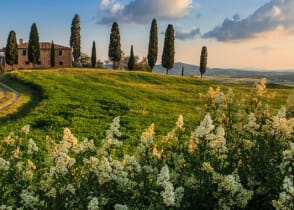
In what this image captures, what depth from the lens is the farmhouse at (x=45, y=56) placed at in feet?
369

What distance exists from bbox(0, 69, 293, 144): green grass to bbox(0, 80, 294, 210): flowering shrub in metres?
16.6

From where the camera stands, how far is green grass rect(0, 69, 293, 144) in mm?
37000

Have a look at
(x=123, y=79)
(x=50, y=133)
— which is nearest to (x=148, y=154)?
(x=50, y=133)

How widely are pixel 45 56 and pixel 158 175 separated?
110 metres

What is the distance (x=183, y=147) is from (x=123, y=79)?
61235 millimetres

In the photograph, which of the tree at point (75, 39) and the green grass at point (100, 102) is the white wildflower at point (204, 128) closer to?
the green grass at point (100, 102)

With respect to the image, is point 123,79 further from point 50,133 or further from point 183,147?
point 183,147

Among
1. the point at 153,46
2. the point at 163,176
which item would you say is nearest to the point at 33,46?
the point at 153,46

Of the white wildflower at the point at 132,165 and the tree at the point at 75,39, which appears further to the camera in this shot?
the tree at the point at 75,39

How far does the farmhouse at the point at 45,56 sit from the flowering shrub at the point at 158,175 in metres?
106

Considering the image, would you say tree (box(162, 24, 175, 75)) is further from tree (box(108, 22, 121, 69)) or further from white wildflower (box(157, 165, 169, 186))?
white wildflower (box(157, 165, 169, 186))

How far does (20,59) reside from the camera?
113 metres

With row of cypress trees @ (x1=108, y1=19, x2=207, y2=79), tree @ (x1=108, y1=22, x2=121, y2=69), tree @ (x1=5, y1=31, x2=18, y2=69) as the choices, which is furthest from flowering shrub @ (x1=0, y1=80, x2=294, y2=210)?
tree @ (x1=108, y1=22, x2=121, y2=69)

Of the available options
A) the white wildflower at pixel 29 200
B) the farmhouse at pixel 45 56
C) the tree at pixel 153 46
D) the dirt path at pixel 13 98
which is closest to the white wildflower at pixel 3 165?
the white wildflower at pixel 29 200
